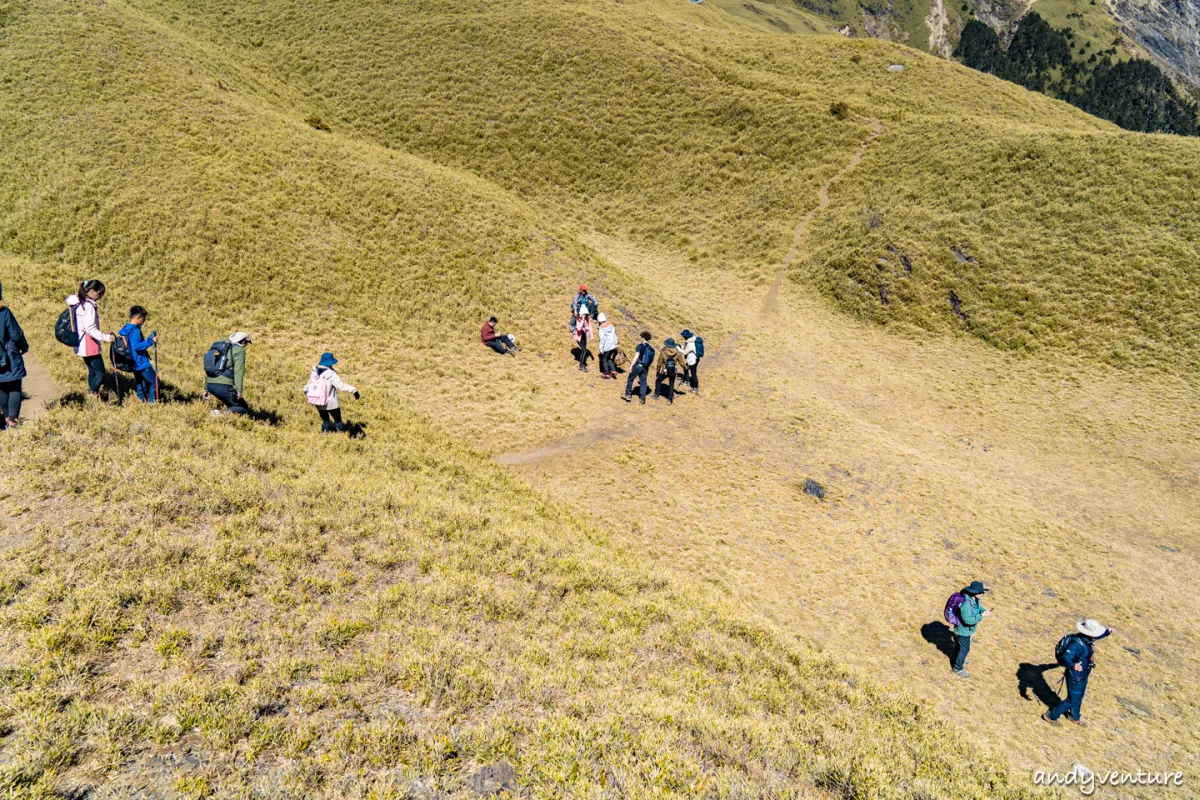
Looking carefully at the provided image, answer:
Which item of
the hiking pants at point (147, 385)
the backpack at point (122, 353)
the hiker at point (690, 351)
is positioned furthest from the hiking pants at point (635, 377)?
the backpack at point (122, 353)

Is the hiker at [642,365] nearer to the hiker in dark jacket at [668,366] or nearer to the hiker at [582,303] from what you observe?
the hiker in dark jacket at [668,366]

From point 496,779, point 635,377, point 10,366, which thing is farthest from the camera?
point 635,377

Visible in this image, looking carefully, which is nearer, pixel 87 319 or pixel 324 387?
pixel 87 319

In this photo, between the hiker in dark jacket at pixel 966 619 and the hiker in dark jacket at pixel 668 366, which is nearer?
the hiker in dark jacket at pixel 966 619

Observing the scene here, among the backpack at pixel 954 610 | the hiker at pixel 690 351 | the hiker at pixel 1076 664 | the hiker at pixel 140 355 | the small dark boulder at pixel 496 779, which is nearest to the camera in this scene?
the small dark boulder at pixel 496 779

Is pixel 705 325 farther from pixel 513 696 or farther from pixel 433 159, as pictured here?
pixel 433 159

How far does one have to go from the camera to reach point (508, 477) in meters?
Result: 16.7

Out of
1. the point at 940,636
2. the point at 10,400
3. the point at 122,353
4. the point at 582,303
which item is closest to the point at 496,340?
the point at 582,303

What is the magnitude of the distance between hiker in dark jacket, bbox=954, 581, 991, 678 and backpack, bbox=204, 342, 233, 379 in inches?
710

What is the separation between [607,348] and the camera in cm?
2283

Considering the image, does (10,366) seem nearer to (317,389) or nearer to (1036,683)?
(317,389)

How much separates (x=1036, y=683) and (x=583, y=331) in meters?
17.9

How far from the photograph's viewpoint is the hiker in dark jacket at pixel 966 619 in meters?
11.5

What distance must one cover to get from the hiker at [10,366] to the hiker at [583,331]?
16.6 m
